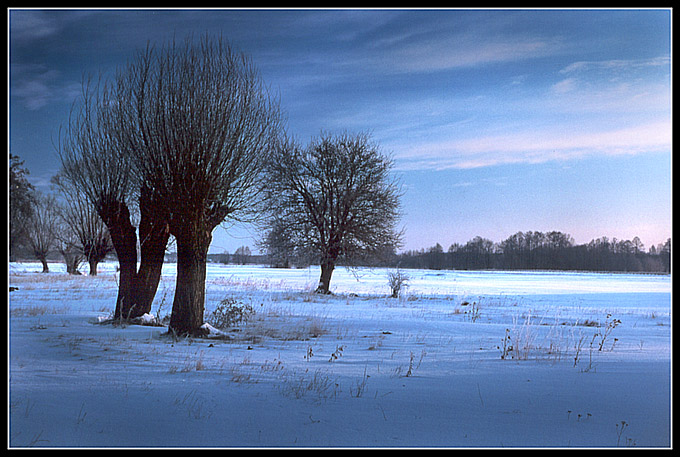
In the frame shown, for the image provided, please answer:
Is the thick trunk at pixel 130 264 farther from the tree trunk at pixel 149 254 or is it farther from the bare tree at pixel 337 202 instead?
the bare tree at pixel 337 202

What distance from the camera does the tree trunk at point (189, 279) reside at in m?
9.24

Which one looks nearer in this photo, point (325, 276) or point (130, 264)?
point (130, 264)

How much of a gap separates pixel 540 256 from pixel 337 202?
240 ft

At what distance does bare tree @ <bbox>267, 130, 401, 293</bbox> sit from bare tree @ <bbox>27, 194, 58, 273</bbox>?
59.1 ft

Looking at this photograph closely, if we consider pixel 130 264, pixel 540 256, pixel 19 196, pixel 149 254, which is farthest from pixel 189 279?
pixel 540 256

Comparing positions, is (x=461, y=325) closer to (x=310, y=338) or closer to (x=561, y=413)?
(x=310, y=338)

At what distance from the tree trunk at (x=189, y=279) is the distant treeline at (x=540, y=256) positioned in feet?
164

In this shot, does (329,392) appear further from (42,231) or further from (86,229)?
(42,231)

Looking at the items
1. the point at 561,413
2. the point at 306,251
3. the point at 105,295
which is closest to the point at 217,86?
the point at 561,413

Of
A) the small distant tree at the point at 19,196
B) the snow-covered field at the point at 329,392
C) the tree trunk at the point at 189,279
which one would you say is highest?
the small distant tree at the point at 19,196

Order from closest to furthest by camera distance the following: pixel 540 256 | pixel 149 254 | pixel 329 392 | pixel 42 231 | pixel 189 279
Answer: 1. pixel 329 392
2. pixel 189 279
3. pixel 149 254
4. pixel 42 231
5. pixel 540 256

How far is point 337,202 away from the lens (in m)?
23.0

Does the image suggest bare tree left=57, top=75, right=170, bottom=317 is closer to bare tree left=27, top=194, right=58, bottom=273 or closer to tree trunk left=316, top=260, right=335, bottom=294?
tree trunk left=316, top=260, right=335, bottom=294

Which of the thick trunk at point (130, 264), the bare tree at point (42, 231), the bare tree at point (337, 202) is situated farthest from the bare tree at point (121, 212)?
the bare tree at point (42, 231)
